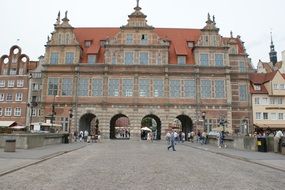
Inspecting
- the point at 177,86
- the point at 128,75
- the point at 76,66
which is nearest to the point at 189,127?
the point at 177,86

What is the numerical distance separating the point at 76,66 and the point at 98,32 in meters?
10.3

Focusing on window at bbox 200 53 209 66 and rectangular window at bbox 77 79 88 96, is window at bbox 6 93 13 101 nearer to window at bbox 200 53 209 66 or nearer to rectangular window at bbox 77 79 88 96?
rectangular window at bbox 77 79 88 96

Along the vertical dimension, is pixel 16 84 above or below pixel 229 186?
above

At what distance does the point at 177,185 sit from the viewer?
9055mm

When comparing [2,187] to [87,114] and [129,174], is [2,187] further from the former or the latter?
[87,114]

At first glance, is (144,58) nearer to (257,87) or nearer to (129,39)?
(129,39)

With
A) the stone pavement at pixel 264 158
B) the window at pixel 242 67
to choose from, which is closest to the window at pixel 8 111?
the window at pixel 242 67

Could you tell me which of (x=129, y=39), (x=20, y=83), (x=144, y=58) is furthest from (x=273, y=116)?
(x=20, y=83)

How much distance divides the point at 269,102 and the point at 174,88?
1634 cm

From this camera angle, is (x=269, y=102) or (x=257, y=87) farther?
(x=257, y=87)

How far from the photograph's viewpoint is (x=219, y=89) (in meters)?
47.2

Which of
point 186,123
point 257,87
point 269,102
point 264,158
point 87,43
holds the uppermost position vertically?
point 87,43

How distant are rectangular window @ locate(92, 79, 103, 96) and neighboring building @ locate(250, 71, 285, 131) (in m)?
24.2

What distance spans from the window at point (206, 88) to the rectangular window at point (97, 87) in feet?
51.2
